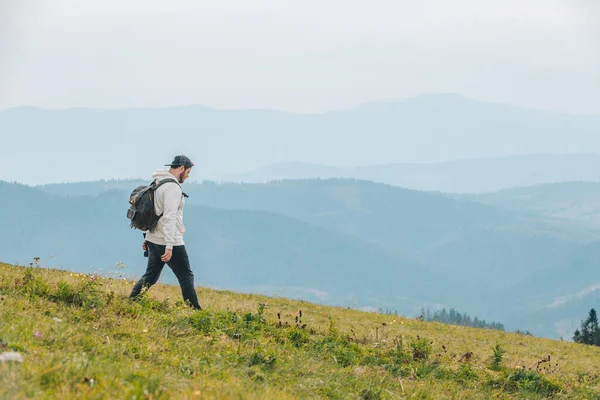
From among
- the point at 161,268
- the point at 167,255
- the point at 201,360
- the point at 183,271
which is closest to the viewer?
the point at 201,360

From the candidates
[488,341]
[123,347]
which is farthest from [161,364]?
[488,341]

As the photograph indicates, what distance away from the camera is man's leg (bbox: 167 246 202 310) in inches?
514

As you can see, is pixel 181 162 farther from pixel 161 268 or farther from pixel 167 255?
pixel 161 268

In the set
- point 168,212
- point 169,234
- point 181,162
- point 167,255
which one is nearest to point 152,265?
point 167,255

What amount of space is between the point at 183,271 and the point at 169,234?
3.19ft

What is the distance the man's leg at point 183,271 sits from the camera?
13.0 metres

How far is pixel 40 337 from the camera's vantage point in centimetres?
789

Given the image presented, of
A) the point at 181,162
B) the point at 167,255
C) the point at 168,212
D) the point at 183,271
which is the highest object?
the point at 181,162

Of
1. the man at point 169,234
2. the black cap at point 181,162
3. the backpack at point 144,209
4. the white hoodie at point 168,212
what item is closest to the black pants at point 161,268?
the man at point 169,234

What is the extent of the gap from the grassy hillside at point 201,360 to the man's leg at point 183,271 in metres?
0.89

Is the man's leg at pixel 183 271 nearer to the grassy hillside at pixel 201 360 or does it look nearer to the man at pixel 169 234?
the man at pixel 169 234

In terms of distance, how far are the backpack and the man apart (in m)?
0.08

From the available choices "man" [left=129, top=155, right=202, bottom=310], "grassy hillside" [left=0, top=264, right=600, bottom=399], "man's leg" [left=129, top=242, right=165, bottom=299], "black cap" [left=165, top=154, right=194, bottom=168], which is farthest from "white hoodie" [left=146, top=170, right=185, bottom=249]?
"grassy hillside" [left=0, top=264, right=600, bottom=399]

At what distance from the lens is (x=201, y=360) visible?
8.55 metres
